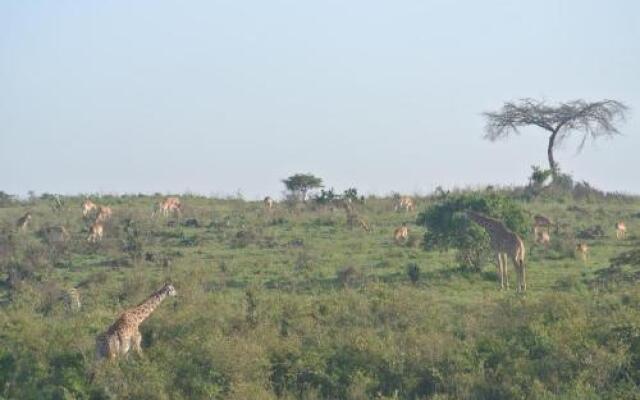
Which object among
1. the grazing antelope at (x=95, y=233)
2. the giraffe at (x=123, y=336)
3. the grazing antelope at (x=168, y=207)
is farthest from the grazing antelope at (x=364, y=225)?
the giraffe at (x=123, y=336)

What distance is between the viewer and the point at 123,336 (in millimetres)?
18016

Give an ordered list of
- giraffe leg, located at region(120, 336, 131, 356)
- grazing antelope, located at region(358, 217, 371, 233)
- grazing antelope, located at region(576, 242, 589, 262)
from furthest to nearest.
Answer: grazing antelope, located at region(358, 217, 371, 233) < grazing antelope, located at region(576, 242, 589, 262) < giraffe leg, located at region(120, 336, 131, 356)

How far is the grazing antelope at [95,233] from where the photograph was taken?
98.7ft

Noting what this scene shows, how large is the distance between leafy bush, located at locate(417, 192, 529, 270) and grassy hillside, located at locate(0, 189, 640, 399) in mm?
426

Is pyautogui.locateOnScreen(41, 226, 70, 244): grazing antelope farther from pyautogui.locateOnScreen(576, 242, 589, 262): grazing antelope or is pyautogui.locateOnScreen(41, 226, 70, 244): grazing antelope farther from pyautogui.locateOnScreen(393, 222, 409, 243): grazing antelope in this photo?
pyautogui.locateOnScreen(576, 242, 589, 262): grazing antelope

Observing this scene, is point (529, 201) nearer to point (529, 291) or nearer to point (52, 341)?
point (529, 291)

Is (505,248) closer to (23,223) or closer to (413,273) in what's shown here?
(413,273)

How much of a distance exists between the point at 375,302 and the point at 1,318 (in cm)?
599

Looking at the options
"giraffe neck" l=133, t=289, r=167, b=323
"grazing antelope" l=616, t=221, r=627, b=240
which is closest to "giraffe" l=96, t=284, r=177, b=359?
"giraffe neck" l=133, t=289, r=167, b=323

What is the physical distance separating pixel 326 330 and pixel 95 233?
12.7 meters

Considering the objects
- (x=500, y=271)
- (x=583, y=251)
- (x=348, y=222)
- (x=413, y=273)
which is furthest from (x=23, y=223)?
(x=583, y=251)

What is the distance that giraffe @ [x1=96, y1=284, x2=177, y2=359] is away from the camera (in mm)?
17844

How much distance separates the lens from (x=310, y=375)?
58.0 feet

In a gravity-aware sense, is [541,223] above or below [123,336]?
above
